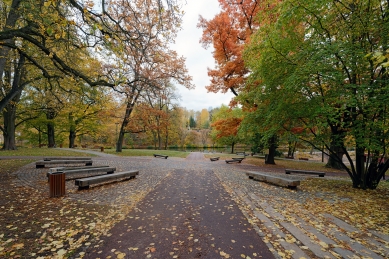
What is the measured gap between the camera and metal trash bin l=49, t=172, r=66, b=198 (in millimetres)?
5172

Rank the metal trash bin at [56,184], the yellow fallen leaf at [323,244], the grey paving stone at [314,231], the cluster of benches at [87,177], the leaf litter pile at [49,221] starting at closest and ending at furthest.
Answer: the leaf litter pile at [49,221]
the yellow fallen leaf at [323,244]
the grey paving stone at [314,231]
the metal trash bin at [56,184]
the cluster of benches at [87,177]

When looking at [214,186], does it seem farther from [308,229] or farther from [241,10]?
[241,10]

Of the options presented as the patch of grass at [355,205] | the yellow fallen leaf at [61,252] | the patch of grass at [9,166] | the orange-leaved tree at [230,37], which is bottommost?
the patch of grass at [355,205]

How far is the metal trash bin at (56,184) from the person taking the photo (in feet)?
17.0

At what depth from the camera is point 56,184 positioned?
5.22 meters

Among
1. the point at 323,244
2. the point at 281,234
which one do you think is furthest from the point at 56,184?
the point at 323,244

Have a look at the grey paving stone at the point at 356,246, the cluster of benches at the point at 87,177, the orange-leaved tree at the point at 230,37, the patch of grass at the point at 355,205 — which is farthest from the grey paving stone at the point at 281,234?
the orange-leaved tree at the point at 230,37

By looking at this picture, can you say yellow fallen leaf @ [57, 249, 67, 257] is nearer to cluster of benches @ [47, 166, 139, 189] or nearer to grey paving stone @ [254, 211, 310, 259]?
cluster of benches @ [47, 166, 139, 189]

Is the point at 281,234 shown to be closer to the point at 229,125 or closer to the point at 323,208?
the point at 323,208

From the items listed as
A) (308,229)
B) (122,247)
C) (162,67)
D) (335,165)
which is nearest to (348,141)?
(308,229)

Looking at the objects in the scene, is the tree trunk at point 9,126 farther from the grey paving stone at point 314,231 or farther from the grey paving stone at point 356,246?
the grey paving stone at point 356,246

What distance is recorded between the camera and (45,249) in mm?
2846

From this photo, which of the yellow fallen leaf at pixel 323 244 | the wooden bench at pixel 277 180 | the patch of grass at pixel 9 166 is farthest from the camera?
the patch of grass at pixel 9 166

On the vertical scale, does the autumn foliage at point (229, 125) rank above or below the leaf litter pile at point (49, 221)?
above
